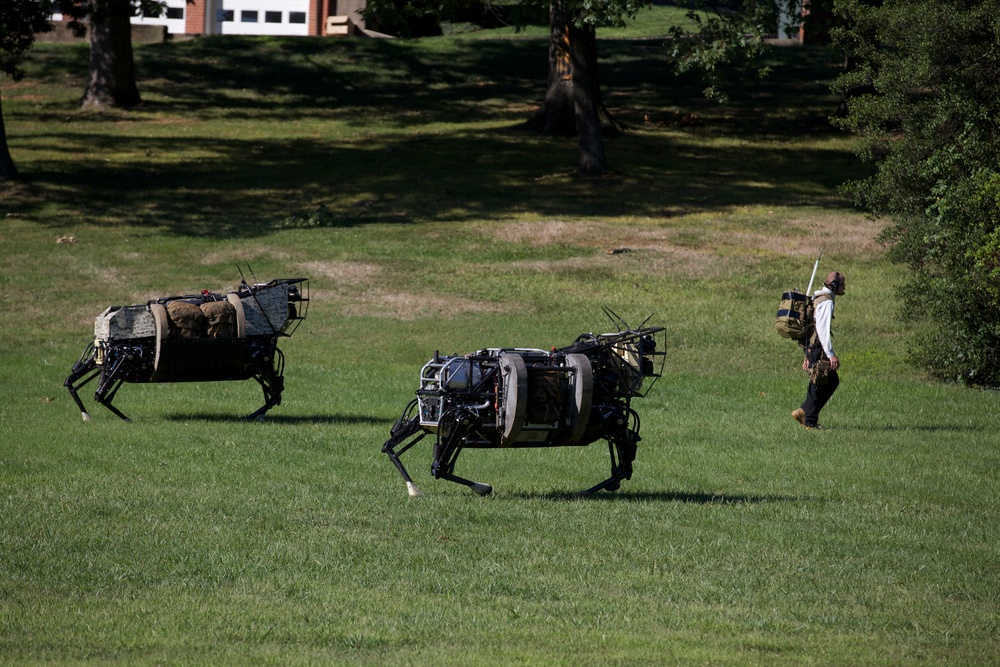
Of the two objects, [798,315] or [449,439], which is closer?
[449,439]

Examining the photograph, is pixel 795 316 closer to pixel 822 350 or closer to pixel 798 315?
pixel 798 315

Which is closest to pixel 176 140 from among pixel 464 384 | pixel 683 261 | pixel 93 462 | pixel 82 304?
pixel 82 304

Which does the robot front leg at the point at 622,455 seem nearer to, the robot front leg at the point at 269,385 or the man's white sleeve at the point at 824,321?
the man's white sleeve at the point at 824,321

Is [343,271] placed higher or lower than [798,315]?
lower

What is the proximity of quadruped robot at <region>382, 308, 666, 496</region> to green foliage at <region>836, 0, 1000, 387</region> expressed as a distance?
1203cm

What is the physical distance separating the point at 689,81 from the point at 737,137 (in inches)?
468

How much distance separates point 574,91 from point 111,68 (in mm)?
21760

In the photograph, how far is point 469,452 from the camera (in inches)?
591

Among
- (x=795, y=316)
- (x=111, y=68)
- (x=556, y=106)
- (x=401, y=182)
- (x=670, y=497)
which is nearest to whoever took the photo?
(x=670, y=497)

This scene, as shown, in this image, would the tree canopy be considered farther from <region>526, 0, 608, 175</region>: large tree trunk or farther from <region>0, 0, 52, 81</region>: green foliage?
<region>526, 0, 608, 175</region>: large tree trunk

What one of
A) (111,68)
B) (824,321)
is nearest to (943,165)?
(824,321)

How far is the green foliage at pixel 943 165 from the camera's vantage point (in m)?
21.6

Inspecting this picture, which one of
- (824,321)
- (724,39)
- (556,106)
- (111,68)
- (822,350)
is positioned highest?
(724,39)

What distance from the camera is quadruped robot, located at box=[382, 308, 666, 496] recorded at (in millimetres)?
10641
